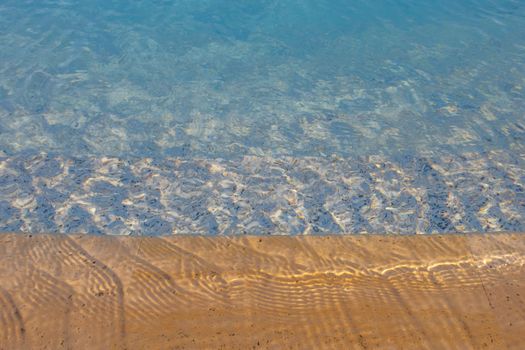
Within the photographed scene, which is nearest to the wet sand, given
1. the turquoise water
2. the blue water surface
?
the turquoise water

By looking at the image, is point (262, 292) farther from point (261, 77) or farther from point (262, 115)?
point (261, 77)

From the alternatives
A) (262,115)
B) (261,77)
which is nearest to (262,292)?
(262,115)

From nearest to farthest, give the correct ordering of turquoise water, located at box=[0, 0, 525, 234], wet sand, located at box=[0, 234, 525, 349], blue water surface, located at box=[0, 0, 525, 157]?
1. wet sand, located at box=[0, 234, 525, 349]
2. turquoise water, located at box=[0, 0, 525, 234]
3. blue water surface, located at box=[0, 0, 525, 157]

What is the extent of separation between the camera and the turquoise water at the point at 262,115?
165 inches

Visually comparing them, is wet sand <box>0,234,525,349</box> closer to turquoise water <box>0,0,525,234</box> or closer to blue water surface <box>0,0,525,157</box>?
turquoise water <box>0,0,525,234</box>

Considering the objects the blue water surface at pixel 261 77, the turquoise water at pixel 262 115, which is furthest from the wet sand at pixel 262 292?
the blue water surface at pixel 261 77

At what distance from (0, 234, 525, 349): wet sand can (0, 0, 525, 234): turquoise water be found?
26cm

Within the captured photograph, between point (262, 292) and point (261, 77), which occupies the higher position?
point (261, 77)

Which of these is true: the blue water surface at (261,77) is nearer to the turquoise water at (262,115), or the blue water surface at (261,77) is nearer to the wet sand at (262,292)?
the turquoise water at (262,115)

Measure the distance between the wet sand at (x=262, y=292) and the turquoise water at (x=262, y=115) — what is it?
26 cm

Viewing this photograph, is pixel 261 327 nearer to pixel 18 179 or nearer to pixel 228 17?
pixel 18 179

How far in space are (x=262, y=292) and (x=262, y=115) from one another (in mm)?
2877

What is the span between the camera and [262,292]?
11.1 feet

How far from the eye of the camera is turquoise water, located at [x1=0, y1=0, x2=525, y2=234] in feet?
13.8
